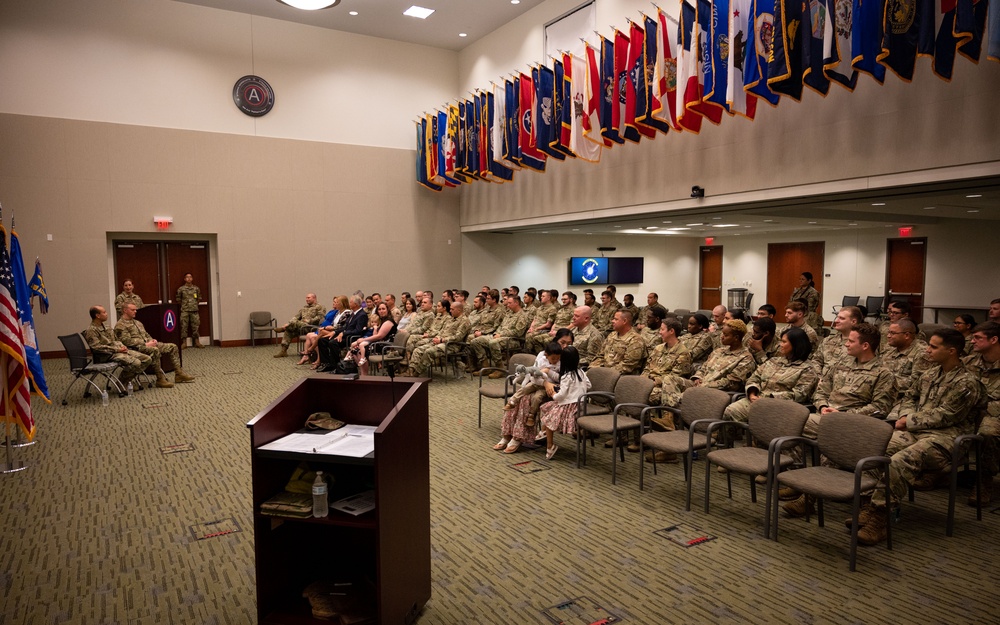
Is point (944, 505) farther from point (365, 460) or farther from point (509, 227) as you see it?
point (509, 227)

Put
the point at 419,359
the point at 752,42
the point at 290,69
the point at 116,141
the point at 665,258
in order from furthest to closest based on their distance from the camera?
1. the point at 665,258
2. the point at 290,69
3. the point at 116,141
4. the point at 419,359
5. the point at 752,42

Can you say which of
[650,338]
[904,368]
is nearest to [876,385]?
[904,368]

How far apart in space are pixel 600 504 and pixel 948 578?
7.33 ft

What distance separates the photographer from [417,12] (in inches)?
579

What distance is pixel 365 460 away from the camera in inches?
106

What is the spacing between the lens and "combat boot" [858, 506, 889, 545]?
406 centimetres

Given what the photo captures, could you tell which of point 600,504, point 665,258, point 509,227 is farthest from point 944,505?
point 665,258

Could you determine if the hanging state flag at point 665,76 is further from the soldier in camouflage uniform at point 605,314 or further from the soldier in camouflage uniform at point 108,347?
the soldier in camouflage uniform at point 108,347

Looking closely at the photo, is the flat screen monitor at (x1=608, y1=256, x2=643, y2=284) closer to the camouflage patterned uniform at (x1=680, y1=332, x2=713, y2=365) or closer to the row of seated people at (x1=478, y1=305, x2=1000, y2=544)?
the camouflage patterned uniform at (x1=680, y1=332, x2=713, y2=365)

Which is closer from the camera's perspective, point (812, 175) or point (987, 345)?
point (987, 345)

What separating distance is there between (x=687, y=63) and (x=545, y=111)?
3.29 m

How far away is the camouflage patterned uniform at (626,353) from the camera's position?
22.9ft

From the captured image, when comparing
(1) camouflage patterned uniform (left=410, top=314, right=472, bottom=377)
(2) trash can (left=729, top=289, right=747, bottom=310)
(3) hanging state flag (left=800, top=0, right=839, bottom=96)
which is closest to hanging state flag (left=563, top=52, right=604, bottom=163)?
(1) camouflage patterned uniform (left=410, top=314, right=472, bottom=377)

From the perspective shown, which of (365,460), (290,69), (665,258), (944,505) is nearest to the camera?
(365,460)
